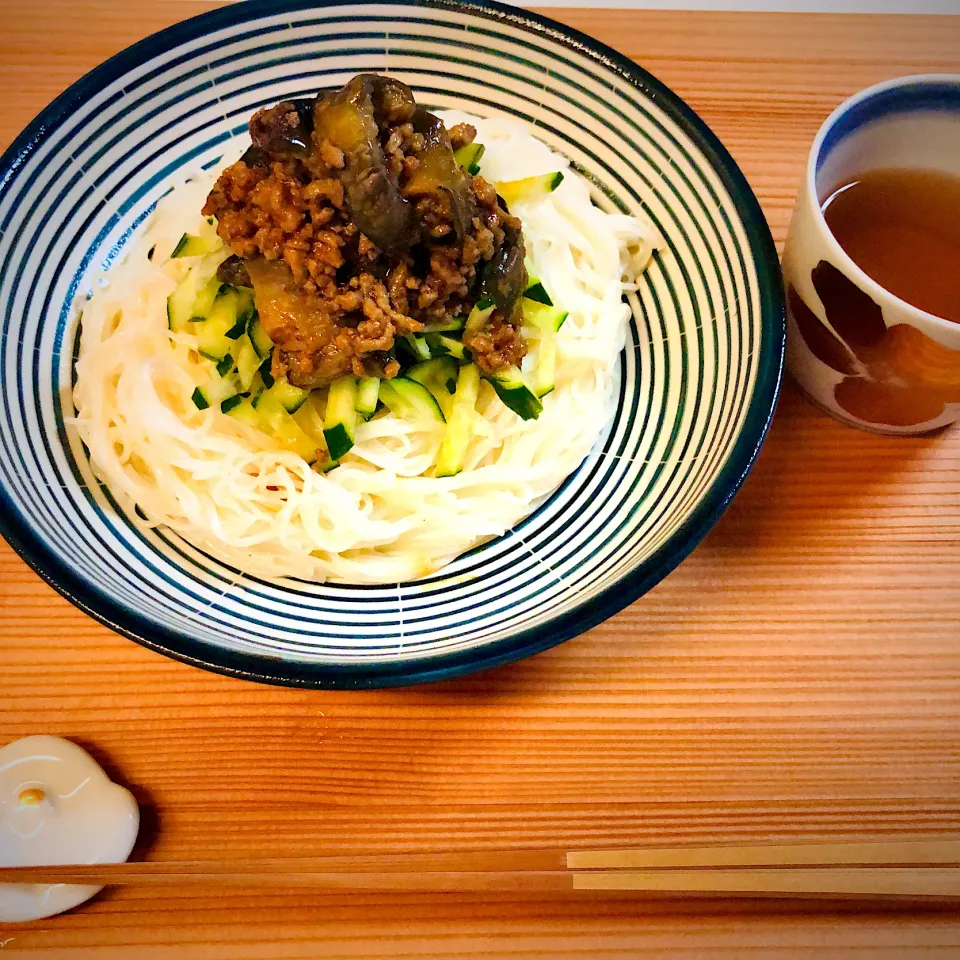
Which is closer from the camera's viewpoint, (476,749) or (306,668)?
(306,668)

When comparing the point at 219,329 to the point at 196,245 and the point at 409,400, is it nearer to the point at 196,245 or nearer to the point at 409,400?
the point at 196,245

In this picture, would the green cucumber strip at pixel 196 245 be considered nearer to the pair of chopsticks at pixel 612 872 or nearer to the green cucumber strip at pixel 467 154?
the green cucumber strip at pixel 467 154

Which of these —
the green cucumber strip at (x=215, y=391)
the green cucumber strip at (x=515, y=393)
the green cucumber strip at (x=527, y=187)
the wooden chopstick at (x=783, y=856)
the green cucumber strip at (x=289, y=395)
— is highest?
the green cucumber strip at (x=527, y=187)

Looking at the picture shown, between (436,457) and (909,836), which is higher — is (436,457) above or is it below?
above

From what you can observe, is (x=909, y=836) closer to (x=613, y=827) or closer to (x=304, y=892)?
(x=613, y=827)

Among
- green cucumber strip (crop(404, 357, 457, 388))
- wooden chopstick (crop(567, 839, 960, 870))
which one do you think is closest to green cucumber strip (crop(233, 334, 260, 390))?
green cucumber strip (crop(404, 357, 457, 388))

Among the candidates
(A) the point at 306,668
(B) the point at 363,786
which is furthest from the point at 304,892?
(A) the point at 306,668

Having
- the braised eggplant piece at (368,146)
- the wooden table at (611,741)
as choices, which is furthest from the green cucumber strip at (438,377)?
the wooden table at (611,741)
